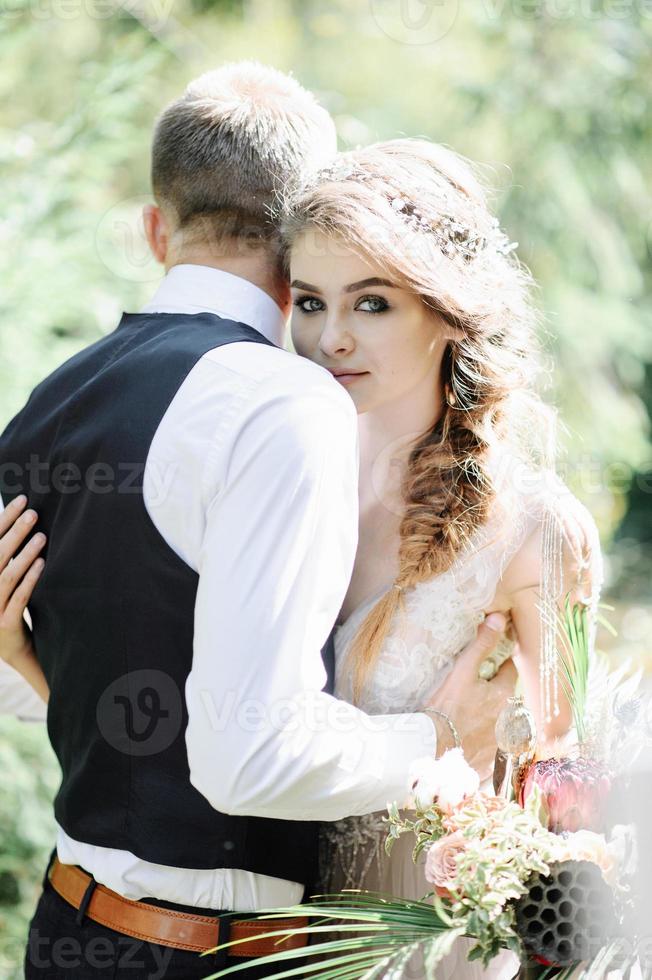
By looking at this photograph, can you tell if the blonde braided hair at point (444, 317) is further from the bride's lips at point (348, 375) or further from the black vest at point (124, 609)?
the black vest at point (124, 609)

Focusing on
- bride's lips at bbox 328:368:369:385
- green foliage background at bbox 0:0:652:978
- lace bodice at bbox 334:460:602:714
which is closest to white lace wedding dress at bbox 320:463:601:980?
lace bodice at bbox 334:460:602:714

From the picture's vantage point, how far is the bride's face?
2.01 metres

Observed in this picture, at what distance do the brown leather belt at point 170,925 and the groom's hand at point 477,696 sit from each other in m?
0.49

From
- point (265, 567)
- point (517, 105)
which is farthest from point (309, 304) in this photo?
point (517, 105)

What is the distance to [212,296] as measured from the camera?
1.82 m

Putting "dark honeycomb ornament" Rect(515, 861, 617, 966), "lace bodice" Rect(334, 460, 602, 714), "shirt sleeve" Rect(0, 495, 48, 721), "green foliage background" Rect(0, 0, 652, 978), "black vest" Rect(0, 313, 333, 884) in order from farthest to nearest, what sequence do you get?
"green foliage background" Rect(0, 0, 652, 978) → "shirt sleeve" Rect(0, 495, 48, 721) → "lace bodice" Rect(334, 460, 602, 714) → "black vest" Rect(0, 313, 333, 884) → "dark honeycomb ornament" Rect(515, 861, 617, 966)

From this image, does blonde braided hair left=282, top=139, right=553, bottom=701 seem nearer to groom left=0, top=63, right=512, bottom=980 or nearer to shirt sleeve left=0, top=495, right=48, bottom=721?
groom left=0, top=63, right=512, bottom=980

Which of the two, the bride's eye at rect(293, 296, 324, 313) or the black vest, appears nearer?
the black vest

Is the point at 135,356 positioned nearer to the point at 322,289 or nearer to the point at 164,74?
the point at 322,289

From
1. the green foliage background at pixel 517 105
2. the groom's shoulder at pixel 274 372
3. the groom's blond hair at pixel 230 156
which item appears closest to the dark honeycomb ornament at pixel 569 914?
the groom's shoulder at pixel 274 372

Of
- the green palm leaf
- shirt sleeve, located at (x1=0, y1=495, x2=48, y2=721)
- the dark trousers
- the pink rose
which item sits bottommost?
shirt sleeve, located at (x1=0, y1=495, x2=48, y2=721)

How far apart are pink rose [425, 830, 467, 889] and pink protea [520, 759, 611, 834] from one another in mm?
139

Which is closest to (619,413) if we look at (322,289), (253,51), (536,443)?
(253,51)

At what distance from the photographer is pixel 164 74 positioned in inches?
254
